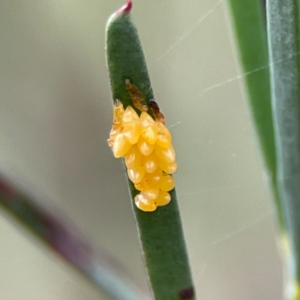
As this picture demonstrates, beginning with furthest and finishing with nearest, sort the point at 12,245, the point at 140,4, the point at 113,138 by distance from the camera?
1. the point at 12,245
2. the point at 140,4
3. the point at 113,138

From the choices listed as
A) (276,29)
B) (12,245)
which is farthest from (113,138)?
(12,245)

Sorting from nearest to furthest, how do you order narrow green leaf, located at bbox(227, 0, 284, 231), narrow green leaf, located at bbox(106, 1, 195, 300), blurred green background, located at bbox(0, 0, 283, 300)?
1. narrow green leaf, located at bbox(106, 1, 195, 300)
2. narrow green leaf, located at bbox(227, 0, 284, 231)
3. blurred green background, located at bbox(0, 0, 283, 300)

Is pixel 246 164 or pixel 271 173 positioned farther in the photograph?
pixel 246 164

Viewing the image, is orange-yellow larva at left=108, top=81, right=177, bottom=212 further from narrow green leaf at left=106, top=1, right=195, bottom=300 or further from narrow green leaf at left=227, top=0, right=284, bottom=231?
narrow green leaf at left=227, top=0, right=284, bottom=231

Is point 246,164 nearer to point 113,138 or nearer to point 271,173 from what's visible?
point 271,173

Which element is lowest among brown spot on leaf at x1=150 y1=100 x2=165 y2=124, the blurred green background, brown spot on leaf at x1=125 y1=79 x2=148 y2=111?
the blurred green background

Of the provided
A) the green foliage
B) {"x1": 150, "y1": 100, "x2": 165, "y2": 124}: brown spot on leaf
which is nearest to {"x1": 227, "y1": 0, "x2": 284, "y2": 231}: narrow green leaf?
the green foliage

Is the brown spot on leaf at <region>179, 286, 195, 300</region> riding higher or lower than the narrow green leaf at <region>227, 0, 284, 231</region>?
lower
